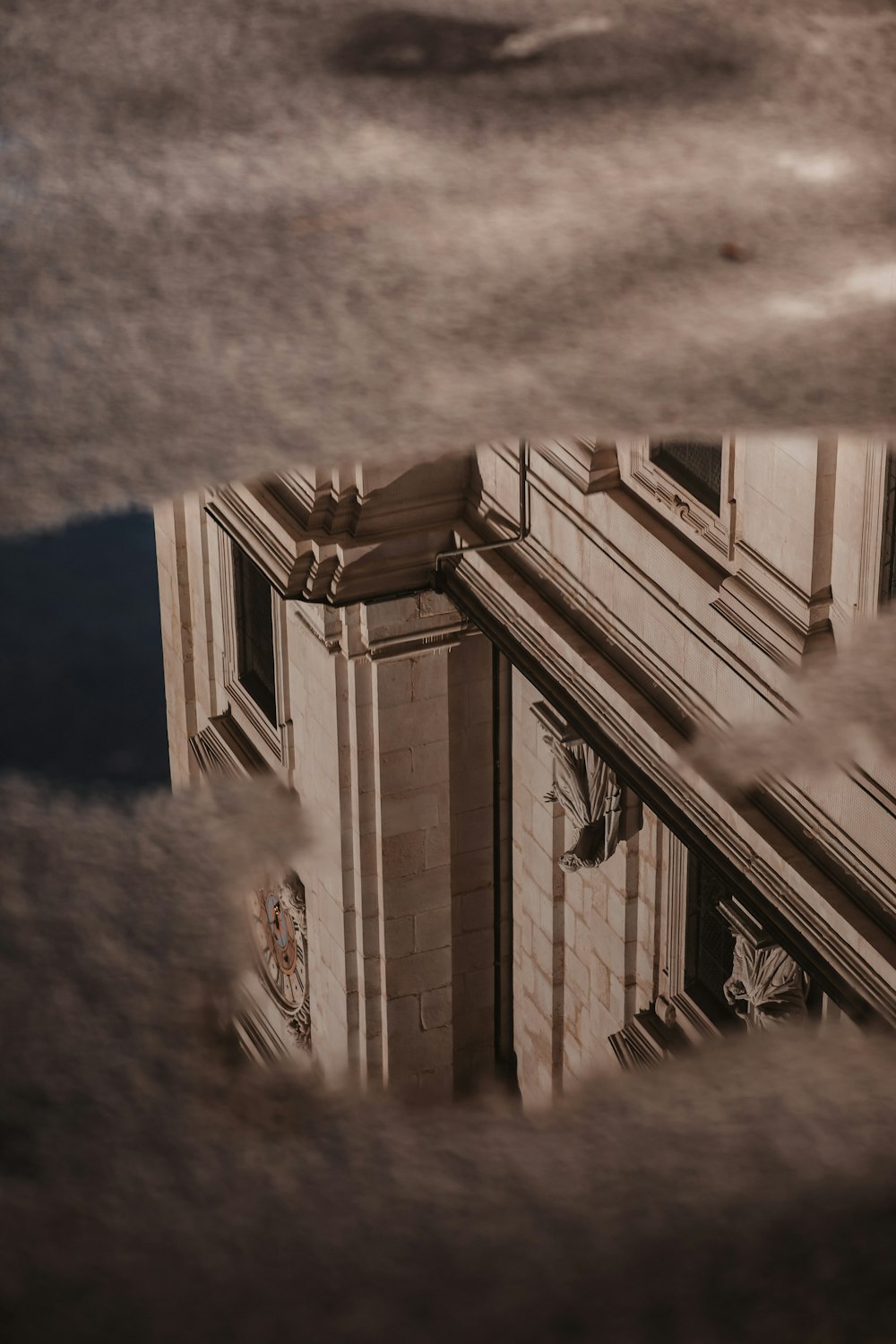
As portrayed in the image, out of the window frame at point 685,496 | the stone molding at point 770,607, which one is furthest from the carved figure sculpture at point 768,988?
the window frame at point 685,496

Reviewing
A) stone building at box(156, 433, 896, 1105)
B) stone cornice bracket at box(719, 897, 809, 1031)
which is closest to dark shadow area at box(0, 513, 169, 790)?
stone building at box(156, 433, 896, 1105)

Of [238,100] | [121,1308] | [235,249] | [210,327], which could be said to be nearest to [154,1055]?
[121,1308]

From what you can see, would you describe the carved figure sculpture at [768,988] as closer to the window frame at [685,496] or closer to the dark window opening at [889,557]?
the dark window opening at [889,557]

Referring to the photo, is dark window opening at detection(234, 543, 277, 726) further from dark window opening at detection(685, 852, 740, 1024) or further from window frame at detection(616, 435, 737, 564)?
dark window opening at detection(685, 852, 740, 1024)

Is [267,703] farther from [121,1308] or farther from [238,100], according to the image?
[238,100]

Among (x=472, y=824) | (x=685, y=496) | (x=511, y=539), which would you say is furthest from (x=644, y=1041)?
(x=511, y=539)
